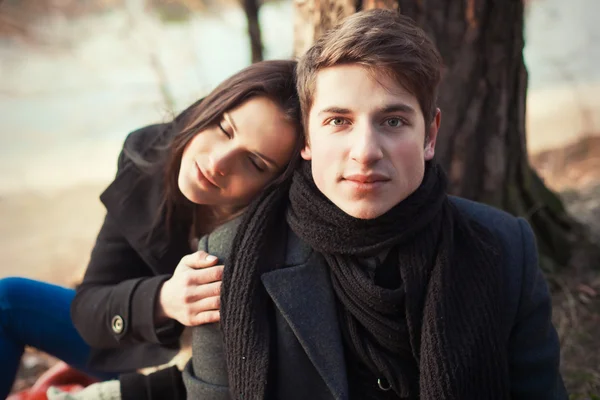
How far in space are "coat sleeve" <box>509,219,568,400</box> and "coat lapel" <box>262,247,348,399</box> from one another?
557mm

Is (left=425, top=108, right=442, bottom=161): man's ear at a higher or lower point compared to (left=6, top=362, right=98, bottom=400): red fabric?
higher

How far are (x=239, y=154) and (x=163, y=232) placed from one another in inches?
20.5

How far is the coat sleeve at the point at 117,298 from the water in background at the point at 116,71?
5.03 metres

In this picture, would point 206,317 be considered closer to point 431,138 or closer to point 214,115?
point 214,115

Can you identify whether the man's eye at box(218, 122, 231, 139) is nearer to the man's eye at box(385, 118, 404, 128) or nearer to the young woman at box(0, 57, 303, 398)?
the young woman at box(0, 57, 303, 398)

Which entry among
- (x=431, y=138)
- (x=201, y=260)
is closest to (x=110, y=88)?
(x=201, y=260)

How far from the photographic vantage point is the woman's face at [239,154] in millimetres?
2066

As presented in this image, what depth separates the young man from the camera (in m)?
1.77

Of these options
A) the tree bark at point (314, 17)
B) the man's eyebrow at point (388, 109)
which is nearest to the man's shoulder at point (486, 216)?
the man's eyebrow at point (388, 109)

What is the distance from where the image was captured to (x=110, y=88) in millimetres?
9406

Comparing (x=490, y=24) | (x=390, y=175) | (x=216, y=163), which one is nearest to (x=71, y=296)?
(x=216, y=163)

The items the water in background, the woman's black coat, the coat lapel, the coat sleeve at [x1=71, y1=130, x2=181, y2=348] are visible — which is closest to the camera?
→ the coat lapel

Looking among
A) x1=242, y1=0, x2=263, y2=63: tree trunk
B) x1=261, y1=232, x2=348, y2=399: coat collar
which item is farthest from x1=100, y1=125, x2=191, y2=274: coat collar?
x1=242, y1=0, x2=263, y2=63: tree trunk

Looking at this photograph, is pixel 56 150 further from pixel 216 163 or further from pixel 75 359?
pixel 216 163
